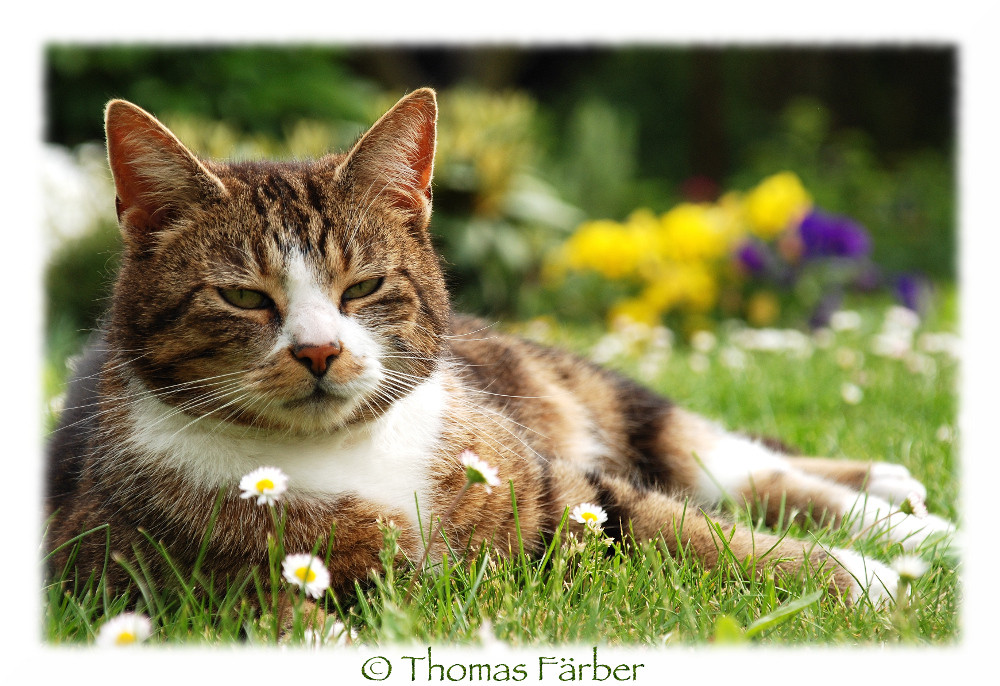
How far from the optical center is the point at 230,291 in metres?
1.65

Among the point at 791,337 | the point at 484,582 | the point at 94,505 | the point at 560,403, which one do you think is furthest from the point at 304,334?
the point at 791,337

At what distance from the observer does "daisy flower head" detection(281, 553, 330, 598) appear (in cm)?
148

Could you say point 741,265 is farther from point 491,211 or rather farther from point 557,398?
point 557,398

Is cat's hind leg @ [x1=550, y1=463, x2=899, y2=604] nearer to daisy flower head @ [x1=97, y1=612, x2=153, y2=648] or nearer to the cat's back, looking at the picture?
the cat's back

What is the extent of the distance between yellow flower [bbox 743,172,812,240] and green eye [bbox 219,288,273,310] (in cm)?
419

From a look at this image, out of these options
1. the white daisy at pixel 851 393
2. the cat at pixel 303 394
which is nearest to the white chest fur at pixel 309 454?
the cat at pixel 303 394

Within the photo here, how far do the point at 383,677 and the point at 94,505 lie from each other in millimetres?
854

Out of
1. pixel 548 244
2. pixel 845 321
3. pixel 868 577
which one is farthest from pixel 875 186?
pixel 868 577

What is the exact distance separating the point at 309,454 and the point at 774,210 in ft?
13.7

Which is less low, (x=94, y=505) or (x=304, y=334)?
(x=304, y=334)

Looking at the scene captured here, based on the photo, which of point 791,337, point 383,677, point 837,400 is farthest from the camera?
point 791,337

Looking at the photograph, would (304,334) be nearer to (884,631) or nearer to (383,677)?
(383,677)

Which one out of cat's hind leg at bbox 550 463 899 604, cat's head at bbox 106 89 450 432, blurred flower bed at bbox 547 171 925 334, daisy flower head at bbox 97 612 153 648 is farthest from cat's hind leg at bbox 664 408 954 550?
blurred flower bed at bbox 547 171 925 334

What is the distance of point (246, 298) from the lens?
1.65 m
